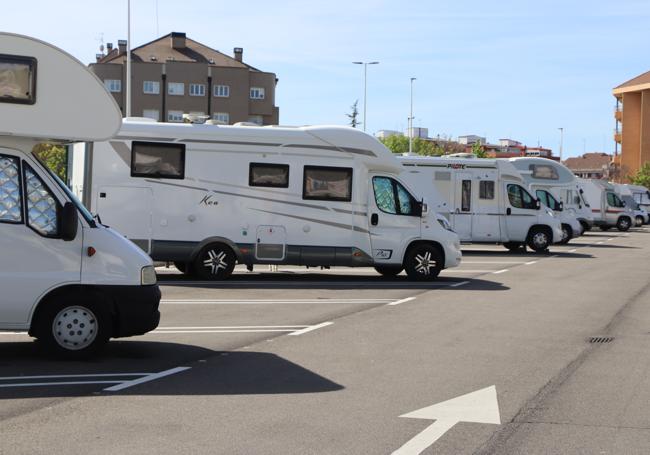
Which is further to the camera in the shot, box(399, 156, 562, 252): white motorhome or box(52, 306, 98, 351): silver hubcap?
box(399, 156, 562, 252): white motorhome

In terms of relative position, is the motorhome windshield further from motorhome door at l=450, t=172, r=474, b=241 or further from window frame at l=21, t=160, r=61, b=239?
motorhome door at l=450, t=172, r=474, b=241

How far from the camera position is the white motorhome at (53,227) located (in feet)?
31.8

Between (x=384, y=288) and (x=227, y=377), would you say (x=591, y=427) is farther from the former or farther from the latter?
(x=384, y=288)

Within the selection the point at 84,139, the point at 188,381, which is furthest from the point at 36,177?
the point at 188,381

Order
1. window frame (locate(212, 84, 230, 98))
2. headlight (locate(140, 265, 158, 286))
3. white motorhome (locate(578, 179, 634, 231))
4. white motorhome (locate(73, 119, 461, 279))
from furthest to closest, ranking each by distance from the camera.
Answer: window frame (locate(212, 84, 230, 98)) → white motorhome (locate(578, 179, 634, 231)) → white motorhome (locate(73, 119, 461, 279)) → headlight (locate(140, 265, 158, 286))

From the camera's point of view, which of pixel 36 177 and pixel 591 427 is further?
pixel 36 177

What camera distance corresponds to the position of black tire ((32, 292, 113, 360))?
32.6ft

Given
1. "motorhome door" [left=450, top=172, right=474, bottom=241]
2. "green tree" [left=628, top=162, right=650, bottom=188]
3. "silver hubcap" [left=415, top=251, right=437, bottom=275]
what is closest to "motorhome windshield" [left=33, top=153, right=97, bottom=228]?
"silver hubcap" [left=415, top=251, right=437, bottom=275]

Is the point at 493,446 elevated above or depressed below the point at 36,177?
below

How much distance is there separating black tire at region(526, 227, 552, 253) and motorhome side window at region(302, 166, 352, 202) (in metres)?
13.3

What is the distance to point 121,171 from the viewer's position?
19.6 metres

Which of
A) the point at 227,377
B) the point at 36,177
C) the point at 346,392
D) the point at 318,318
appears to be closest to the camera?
the point at 346,392

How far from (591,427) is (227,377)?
133 inches

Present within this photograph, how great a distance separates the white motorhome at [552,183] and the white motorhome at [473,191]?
588 centimetres
